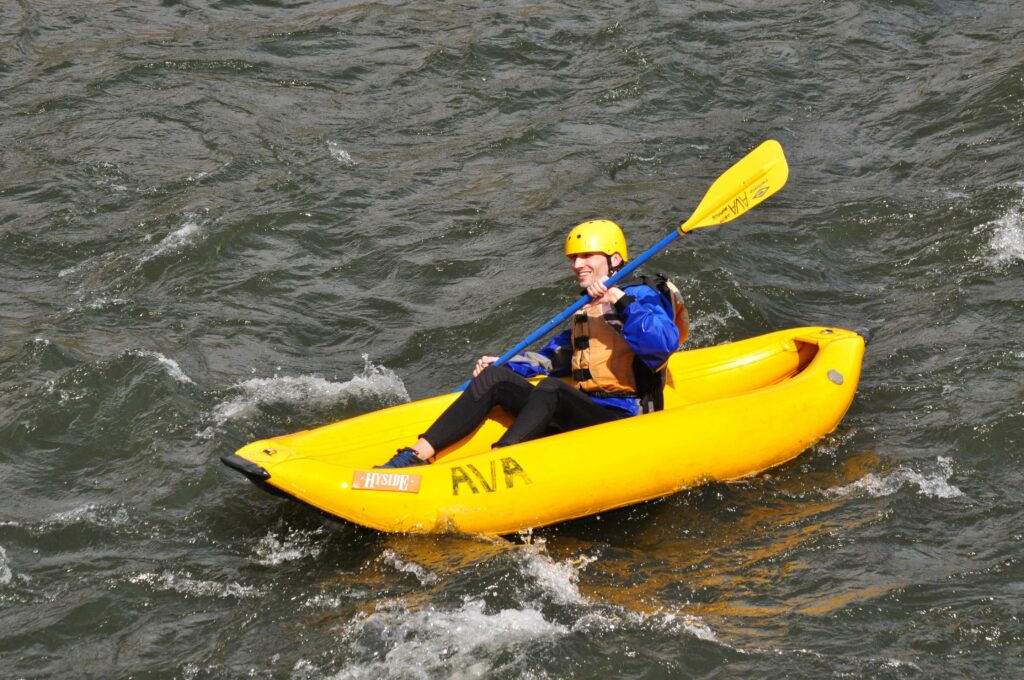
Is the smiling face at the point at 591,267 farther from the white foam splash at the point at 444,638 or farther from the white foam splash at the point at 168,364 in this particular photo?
the white foam splash at the point at 168,364

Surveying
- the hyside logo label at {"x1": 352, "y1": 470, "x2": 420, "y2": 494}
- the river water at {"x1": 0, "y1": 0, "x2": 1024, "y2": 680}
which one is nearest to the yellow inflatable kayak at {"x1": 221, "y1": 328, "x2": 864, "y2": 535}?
the hyside logo label at {"x1": 352, "y1": 470, "x2": 420, "y2": 494}

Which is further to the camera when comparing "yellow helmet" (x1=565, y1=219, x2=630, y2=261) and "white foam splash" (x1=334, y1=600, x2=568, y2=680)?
"yellow helmet" (x1=565, y1=219, x2=630, y2=261)

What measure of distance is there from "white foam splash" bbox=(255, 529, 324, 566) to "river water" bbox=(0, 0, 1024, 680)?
2 centimetres

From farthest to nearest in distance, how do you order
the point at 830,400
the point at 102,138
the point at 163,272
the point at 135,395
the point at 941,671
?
the point at 102,138 < the point at 163,272 < the point at 135,395 < the point at 830,400 < the point at 941,671

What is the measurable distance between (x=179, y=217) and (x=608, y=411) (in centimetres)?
402

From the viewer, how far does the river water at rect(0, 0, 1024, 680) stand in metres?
4.48

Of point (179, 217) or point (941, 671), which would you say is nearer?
point (941, 671)

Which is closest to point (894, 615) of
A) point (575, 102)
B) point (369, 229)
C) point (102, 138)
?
point (369, 229)

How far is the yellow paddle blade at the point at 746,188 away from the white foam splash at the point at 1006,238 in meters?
1.74

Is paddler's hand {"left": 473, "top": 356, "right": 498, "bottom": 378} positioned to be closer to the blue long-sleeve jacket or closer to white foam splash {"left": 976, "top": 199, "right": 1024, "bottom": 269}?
the blue long-sleeve jacket

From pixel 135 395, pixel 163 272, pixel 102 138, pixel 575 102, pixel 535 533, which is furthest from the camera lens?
pixel 575 102

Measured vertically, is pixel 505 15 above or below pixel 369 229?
A: above

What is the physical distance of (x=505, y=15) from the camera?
1184 centimetres

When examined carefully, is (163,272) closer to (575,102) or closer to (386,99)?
(386,99)
